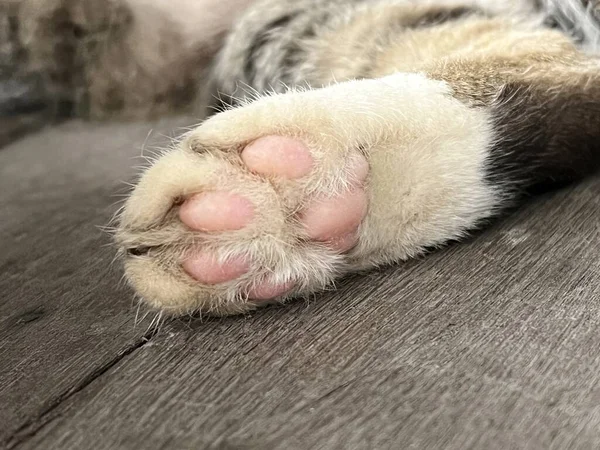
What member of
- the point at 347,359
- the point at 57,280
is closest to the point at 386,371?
the point at 347,359

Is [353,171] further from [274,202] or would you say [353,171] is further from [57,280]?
[57,280]

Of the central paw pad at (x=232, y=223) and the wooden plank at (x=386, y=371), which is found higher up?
the central paw pad at (x=232, y=223)

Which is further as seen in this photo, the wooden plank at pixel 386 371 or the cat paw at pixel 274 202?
the cat paw at pixel 274 202

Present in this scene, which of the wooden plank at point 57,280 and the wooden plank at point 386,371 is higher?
the wooden plank at point 386,371

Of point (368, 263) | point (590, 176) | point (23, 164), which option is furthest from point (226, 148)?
point (23, 164)

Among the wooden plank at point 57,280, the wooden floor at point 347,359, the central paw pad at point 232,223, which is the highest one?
the central paw pad at point 232,223
